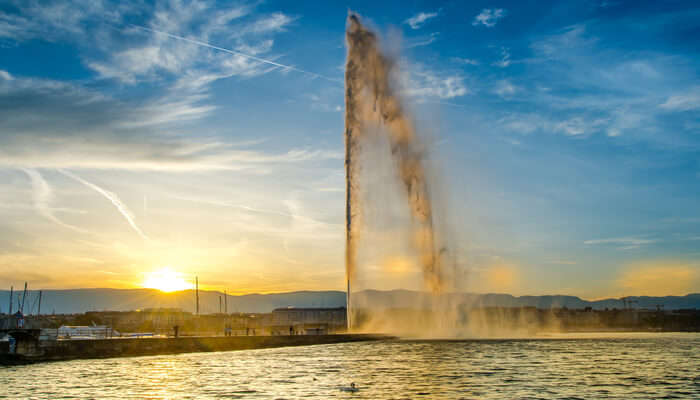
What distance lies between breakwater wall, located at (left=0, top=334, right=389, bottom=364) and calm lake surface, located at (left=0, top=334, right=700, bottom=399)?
1894 millimetres

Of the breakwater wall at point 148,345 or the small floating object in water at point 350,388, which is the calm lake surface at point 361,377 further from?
the breakwater wall at point 148,345

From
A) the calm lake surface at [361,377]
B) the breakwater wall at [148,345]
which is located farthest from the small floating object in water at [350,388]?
the breakwater wall at [148,345]

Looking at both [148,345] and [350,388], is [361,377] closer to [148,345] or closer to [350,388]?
[350,388]

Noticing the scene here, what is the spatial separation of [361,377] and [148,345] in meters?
25.4

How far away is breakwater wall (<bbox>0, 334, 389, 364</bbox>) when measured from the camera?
4527 centimetres

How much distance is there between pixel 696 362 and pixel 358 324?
4755cm

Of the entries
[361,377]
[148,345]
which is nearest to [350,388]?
[361,377]

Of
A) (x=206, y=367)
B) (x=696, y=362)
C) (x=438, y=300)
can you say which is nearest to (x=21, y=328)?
(x=206, y=367)

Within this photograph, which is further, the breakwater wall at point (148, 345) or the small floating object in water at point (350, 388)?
the breakwater wall at point (148, 345)

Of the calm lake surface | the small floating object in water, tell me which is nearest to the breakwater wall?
the calm lake surface

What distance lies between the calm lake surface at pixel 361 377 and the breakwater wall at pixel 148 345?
189cm

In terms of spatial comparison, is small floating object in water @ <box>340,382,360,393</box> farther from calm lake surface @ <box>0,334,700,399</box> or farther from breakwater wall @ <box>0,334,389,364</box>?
breakwater wall @ <box>0,334,389,364</box>

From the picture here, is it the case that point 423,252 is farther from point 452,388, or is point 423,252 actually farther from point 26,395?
point 26,395

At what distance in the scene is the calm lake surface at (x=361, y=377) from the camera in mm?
28234
